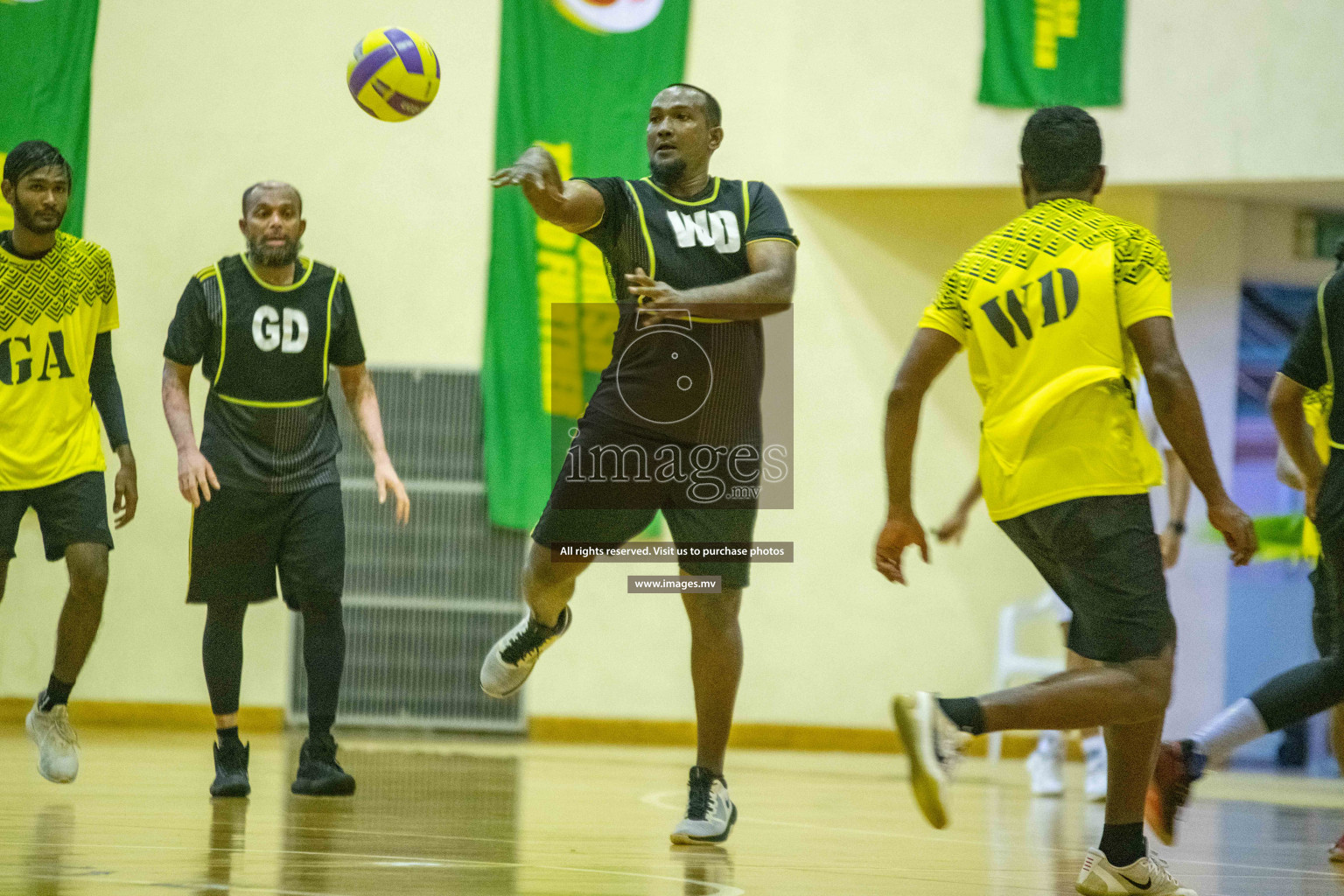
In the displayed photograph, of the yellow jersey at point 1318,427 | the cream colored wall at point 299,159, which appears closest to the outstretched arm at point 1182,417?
the yellow jersey at point 1318,427

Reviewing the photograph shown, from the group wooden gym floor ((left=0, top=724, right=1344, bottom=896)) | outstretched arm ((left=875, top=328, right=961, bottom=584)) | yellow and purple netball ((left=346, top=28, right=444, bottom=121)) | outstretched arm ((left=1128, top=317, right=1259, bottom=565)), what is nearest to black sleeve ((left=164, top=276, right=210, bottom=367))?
yellow and purple netball ((left=346, top=28, right=444, bottom=121))

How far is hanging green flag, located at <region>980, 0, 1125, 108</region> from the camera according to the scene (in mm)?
8141

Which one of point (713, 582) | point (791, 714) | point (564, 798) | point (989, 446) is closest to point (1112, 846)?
point (989, 446)

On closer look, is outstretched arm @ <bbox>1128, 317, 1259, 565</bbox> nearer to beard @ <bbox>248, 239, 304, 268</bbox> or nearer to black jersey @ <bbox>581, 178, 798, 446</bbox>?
black jersey @ <bbox>581, 178, 798, 446</bbox>

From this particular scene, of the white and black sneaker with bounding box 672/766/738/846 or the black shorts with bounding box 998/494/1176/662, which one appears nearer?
the black shorts with bounding box 998/494/1176/662

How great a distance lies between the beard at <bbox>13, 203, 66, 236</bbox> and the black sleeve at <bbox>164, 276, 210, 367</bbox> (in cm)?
48

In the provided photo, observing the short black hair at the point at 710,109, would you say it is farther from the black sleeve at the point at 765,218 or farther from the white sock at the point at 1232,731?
the white sock at the point at 1232,731

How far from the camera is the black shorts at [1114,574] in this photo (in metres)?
3.15

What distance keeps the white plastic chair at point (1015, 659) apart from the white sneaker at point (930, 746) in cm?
497

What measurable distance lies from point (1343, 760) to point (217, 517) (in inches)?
148

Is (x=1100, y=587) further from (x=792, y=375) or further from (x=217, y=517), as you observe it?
(x=792, y=375)

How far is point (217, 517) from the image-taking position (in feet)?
16.7

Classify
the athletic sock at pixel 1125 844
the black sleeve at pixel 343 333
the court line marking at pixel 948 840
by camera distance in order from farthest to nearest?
the black sleeve at pixel 343 333, the court line marking at pixel 948 840, the athletic sock at pixel 1125 844

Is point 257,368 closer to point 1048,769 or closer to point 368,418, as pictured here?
point 368,418
